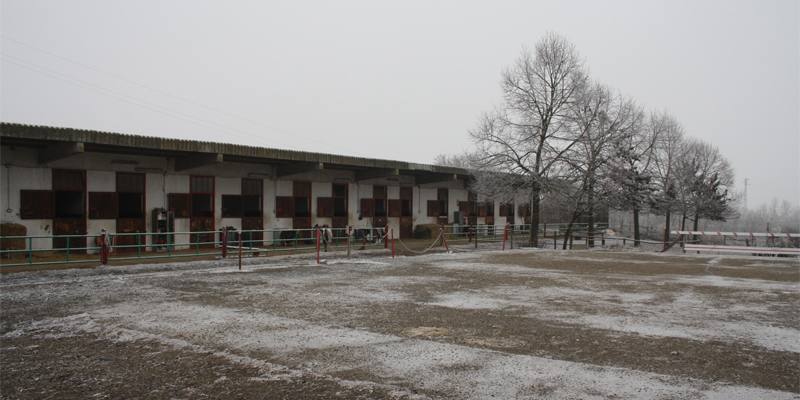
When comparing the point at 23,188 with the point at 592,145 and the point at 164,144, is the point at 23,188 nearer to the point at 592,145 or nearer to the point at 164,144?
the point at 164,144

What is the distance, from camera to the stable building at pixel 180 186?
60.1 feet

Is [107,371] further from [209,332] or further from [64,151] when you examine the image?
[64,151]

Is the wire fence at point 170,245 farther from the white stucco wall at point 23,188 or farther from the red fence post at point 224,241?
the white stucco wall at point 23,188

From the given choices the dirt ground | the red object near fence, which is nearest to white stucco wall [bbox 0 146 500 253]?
the red object near fence

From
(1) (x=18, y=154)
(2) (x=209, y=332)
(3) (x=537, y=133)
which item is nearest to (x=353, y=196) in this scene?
(3) (x=537, y=133)

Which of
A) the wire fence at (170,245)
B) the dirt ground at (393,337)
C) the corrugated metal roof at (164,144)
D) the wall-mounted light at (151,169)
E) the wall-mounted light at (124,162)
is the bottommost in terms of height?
the dirt ground at (393,337)

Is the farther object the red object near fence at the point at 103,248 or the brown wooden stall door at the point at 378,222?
the brown wooden stall door at the point at 378,222

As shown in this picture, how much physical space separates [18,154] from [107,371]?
1600cm

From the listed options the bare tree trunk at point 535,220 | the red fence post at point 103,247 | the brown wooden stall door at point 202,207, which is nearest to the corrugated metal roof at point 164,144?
the brown wooden stall door at point 202,207

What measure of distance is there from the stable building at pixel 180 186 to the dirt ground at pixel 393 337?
5.91 meters

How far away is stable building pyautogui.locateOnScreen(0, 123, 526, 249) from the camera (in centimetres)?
1831

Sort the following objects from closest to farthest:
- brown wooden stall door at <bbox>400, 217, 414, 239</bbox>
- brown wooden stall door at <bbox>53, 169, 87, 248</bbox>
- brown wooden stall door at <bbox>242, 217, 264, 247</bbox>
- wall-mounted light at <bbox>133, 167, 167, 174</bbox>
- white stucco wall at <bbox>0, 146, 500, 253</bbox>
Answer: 1. white stucco wall at <bbox>0, 146, 500, 253</bbox>
2. brown wooden stall door at <bbox>53, 169, 87, 248</bbox>
3. wall-mounted light at <bbox>133, 167, 167, 174</bbox>
4. brown wooden stall door at <bbox>242, 217, 264, 247</bbox>
5. brown wooden stall door at <bbox>400, 217, 414, 239</bbox>

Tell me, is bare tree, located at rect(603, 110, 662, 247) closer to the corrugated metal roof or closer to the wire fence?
the wire fence

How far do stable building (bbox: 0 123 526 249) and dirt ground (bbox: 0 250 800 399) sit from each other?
5.91 m
